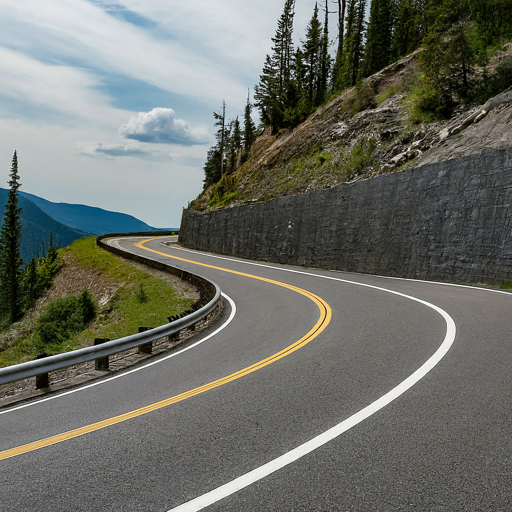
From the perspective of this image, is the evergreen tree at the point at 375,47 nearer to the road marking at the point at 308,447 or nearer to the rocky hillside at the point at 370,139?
the rocky hillside at the point at 370,139

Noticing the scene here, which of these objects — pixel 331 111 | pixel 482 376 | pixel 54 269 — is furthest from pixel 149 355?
pixel 54 269

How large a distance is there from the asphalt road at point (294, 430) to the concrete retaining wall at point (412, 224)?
20.7 feet

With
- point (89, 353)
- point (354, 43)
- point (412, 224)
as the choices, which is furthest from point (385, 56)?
point (89, 353)

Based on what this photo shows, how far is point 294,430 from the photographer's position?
4.12 m

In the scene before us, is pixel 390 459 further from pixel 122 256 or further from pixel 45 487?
pixel 122 256

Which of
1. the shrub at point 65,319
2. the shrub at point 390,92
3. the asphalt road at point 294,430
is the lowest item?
the shrub at point 65,319

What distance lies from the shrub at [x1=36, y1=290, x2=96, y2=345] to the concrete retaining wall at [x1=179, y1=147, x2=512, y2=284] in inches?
471

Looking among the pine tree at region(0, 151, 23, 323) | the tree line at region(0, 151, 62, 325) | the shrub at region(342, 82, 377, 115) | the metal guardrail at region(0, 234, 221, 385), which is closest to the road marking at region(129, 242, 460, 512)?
the metal guardrail at region(0, 234, 221, 385)

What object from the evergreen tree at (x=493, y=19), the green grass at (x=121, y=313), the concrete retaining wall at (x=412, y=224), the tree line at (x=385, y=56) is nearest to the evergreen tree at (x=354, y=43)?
the tree line at (x=385, y=56)

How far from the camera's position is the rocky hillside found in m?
18.5

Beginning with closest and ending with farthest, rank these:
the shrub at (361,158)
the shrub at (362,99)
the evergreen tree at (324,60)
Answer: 1. the shrub at (361,158)
2. the shrub at (362,99)
3. the evergreen tree at (324,60)

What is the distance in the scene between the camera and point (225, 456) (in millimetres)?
3664

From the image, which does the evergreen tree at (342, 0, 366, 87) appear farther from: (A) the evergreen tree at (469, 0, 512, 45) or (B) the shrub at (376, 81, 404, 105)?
(A) the evergreen tree at (469, 0, 512, 45)

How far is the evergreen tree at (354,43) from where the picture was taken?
4547 cm
